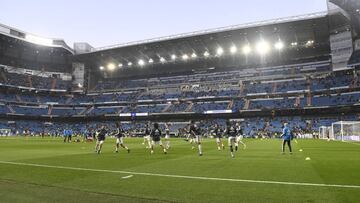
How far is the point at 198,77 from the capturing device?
3760 inches

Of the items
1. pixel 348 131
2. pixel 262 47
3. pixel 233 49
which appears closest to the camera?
pixel 348 131

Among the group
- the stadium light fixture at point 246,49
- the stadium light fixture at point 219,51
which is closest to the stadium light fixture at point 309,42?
the stadium light fixture at point 246,49

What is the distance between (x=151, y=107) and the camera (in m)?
90.3

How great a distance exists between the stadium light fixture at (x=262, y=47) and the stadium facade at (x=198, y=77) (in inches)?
11.0

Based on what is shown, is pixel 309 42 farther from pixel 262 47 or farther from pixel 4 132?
pixel 4 132

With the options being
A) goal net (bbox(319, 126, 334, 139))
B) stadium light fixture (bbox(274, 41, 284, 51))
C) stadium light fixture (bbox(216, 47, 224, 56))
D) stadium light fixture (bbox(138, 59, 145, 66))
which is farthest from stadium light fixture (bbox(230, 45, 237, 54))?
goal net (bbox(319, 126, 334, 139))

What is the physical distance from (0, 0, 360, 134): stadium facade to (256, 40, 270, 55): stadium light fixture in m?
0.28

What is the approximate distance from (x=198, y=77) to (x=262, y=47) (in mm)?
23330

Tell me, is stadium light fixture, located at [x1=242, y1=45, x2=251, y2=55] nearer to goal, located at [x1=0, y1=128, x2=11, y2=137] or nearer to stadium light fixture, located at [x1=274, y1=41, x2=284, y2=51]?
stadium light fixture, located at [x1=274, y1=41, x2=284, y2=51]

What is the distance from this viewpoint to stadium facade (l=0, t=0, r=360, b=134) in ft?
231

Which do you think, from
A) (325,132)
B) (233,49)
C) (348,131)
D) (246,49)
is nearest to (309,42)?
(246,49)

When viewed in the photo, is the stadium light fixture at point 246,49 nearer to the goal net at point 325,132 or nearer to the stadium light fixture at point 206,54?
the stadium light fixture at point 206,54

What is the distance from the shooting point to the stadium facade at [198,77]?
70500 mm

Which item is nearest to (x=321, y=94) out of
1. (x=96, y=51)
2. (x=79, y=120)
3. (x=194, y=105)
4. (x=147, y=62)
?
(x=194, y=105)
